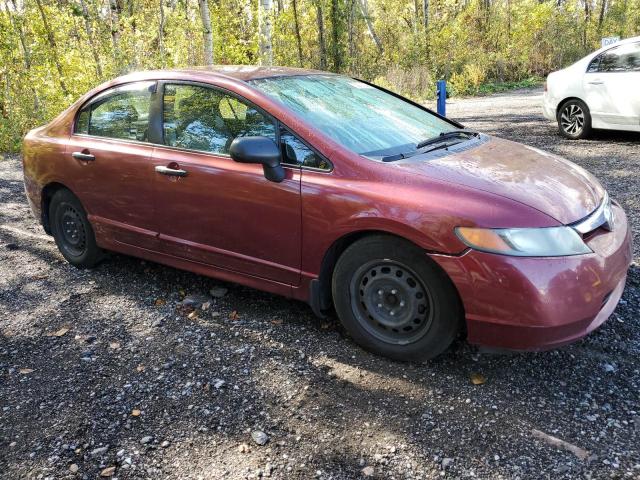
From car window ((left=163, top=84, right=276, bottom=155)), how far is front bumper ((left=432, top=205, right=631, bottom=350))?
58.3 inches

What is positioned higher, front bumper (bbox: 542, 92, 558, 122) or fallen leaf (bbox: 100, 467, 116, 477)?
front bumper (bbox: 542, 92, 558, 122)

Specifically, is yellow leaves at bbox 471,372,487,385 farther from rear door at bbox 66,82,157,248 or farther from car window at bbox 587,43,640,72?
car window at bbox 587,43,640,72

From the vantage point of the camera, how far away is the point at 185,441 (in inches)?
104

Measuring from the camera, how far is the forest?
1147 centimetres

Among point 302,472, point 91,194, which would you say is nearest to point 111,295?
point 91,194

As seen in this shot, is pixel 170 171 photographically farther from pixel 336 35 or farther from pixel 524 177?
pixel 336 35

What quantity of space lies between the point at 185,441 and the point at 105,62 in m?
11.2

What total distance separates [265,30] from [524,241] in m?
11.2

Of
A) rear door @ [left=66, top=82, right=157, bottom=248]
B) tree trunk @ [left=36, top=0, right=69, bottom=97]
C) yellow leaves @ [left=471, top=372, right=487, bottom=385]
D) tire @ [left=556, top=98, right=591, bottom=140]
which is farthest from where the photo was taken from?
tree trunk @ [left=36, top=0, right=69, bottom=97]

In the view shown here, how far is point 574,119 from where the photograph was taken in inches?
364

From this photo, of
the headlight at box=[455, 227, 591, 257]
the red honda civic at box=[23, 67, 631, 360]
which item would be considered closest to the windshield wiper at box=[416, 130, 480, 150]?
the red honda civic at box=[23, 67, 631, 360]

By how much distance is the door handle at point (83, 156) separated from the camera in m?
4.28

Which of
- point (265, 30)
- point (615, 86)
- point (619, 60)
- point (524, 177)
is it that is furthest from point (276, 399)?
point (265, 30)

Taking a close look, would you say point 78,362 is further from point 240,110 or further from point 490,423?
point 490,423
